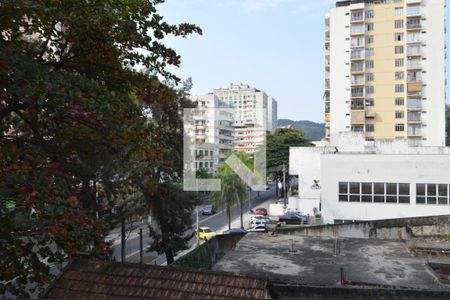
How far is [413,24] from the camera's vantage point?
4809 centimetres

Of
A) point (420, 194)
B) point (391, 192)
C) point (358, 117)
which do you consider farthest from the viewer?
point (358, 117)

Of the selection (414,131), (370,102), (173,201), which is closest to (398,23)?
(370,102)

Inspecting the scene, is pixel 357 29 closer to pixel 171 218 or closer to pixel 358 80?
pixel 358 80

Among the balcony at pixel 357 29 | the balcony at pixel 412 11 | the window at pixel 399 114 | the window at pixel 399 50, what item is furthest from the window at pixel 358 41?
the window at pixel 399 114

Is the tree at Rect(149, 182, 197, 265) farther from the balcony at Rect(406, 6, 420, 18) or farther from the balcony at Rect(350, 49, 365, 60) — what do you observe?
the balcony at Rect(406, 6, 420, 18)

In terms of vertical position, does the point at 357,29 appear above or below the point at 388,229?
above

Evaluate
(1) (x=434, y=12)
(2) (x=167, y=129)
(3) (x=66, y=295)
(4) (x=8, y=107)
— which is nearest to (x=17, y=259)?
(3) (x=66, y=295)

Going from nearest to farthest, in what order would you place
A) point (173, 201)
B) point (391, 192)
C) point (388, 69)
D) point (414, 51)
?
point (173, 201), point (391, 192), point (414, 51), point (388, 69)

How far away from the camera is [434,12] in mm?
48031

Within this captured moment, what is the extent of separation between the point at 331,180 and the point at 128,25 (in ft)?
70.4

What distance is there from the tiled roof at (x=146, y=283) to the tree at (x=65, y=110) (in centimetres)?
37

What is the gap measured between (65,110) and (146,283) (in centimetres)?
250

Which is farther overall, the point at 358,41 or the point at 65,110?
the point at 358,41


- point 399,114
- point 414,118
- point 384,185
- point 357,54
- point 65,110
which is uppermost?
point 357,54
